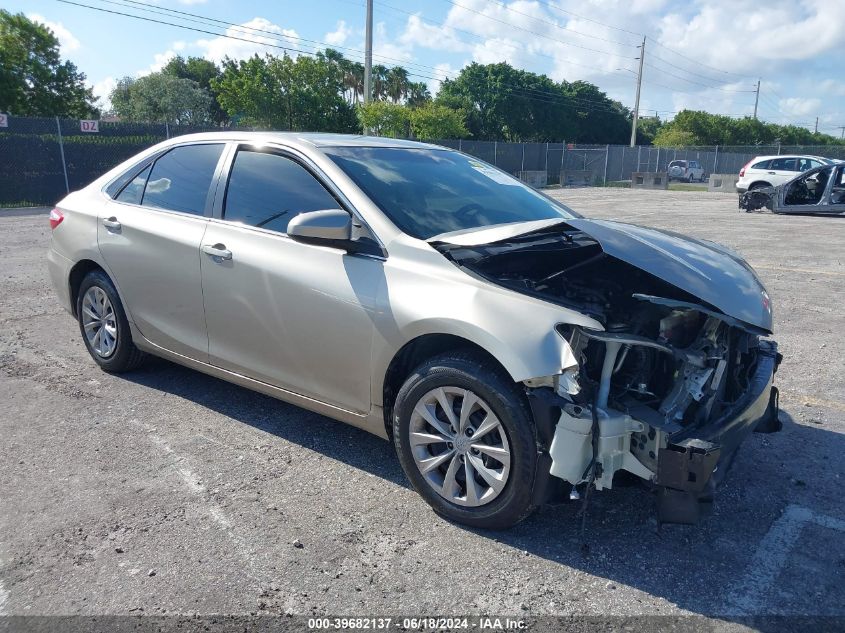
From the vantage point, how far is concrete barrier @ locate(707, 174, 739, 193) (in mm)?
33084

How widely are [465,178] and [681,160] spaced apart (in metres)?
44.6

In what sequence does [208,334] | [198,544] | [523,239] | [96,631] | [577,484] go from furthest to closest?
[208,334] < [523,239] < [198,544] < [577,484] < [96,631]

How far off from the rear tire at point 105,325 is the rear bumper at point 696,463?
3.74 metres

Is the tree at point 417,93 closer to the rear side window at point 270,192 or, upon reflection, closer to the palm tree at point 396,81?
the palm tree at point 396,81

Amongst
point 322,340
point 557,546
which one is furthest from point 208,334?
point 557,546

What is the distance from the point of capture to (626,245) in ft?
10.1

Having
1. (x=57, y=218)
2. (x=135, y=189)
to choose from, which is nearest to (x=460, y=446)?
(x=135, y=189)

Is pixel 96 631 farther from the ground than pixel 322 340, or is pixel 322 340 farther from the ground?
pixel 322 340

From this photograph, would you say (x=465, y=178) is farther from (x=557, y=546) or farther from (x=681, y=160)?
(x=681, y=160)

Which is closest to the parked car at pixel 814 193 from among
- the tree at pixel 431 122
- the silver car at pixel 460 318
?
the silver car at pixel 460 318

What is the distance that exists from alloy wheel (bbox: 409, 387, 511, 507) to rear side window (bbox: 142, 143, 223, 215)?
209 centimetres

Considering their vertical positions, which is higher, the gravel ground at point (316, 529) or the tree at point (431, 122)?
the tree at point (431, 122)

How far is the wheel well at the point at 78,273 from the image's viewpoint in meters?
5.00

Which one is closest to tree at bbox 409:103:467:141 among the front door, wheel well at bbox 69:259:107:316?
wheel well at bbox 69:259:107:316
